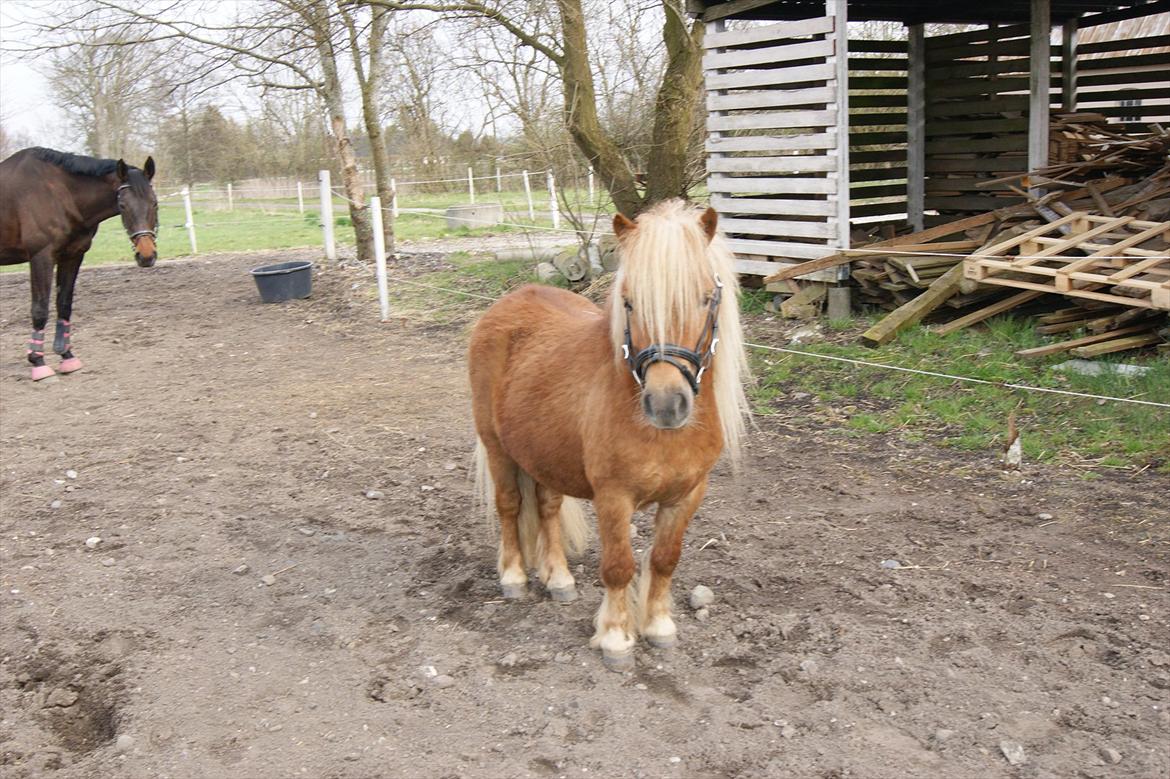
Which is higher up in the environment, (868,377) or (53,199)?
(53,199)

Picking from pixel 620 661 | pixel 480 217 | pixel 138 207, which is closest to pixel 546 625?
pixel 620 661

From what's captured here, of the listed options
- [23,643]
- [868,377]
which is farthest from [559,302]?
[868,377]

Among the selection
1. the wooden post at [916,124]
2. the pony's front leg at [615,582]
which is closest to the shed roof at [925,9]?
the wooden post at [916,124]

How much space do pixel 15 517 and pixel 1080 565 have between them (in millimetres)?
5642

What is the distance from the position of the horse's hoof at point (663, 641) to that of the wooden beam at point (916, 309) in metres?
4.29

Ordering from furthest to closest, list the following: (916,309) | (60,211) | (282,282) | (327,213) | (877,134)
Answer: (327,213) < (282,282) < (877,134) < (60,211) < (916,309)

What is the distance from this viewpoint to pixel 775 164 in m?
9.04

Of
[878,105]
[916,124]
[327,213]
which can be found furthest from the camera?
[327,213]

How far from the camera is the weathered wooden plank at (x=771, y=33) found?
8.34 meters

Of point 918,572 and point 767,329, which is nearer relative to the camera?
point 918,572

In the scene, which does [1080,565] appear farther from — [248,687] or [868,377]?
[248,687]

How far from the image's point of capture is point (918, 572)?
4.12 metres

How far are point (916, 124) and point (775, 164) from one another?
2.44m

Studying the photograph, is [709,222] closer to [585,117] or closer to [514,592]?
[514,592]
